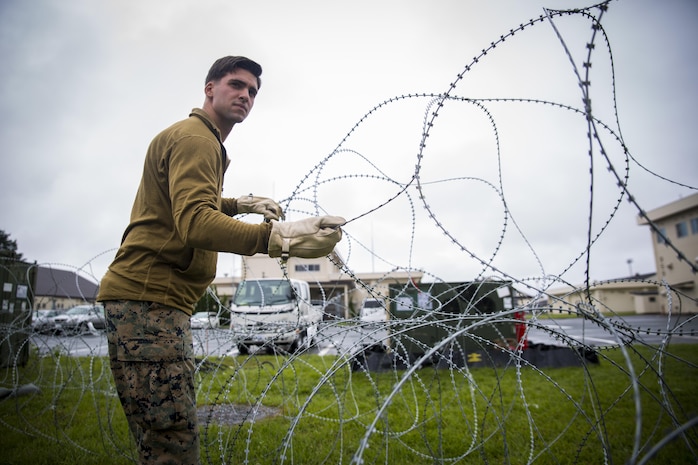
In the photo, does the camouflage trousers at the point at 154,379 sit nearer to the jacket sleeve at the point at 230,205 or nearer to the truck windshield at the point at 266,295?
the jacket sleeve at the point at 230,205

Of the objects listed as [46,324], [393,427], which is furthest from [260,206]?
[46,324]

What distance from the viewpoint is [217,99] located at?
6.76 feet

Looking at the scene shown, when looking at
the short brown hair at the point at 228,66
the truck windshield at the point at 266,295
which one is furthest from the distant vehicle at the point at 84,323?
the truck windshield at the point at 266,295

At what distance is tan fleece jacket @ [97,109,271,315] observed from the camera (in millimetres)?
1497

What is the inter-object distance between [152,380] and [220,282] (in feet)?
121

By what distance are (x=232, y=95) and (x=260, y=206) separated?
66cm

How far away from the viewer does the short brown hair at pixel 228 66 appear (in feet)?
6.72

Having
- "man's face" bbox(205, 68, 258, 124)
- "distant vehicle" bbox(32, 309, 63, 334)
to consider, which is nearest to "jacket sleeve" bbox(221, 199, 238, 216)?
"man's face" bbox(205, 68, 258, 124)

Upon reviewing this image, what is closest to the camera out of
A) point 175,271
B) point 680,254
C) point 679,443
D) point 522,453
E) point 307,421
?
point 680,254

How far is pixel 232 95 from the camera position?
2.05 meters

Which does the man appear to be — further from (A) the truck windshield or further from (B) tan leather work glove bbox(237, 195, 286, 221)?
(A) the truck windshield

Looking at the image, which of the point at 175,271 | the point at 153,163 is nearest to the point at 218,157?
the point at 153,163

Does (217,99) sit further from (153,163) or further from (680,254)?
(680,254)

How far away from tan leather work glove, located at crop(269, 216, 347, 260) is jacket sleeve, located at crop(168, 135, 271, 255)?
45mm
